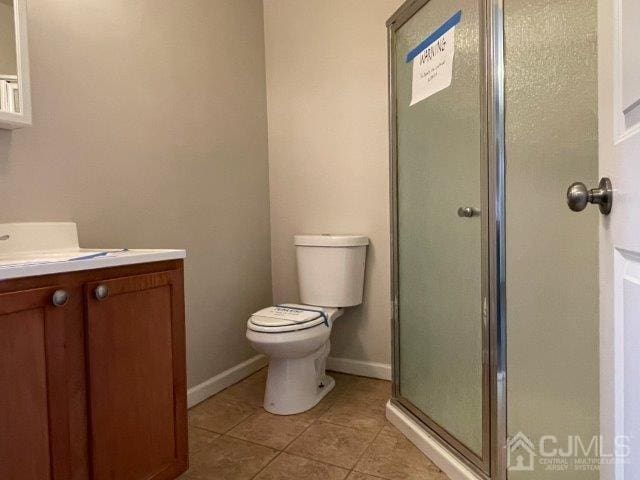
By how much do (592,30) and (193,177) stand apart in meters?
1.62

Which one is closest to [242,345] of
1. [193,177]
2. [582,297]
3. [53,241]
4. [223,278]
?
[223,278]

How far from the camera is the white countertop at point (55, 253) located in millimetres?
876

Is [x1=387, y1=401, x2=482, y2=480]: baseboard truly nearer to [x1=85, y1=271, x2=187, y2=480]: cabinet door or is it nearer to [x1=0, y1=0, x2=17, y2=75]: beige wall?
[x1=85, y1=271, x2=187, y2=480]: cabinet door

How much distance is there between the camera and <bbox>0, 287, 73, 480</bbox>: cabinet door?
2.52 feet

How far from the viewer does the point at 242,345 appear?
7.23 feet

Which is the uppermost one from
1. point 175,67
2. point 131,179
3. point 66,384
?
point 175,67

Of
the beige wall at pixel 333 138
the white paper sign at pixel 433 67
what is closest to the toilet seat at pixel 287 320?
the beige wall at pixel 333 138

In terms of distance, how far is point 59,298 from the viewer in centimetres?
85

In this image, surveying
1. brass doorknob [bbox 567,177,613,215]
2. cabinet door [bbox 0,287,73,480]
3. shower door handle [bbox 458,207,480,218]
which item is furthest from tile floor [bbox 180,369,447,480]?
brass doorknob [bbox 567,177,613,215]

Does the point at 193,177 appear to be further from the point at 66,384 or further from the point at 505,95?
the point at 505,95

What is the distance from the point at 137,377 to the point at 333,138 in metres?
1.65

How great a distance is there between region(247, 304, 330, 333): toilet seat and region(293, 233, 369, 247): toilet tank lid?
351 mm

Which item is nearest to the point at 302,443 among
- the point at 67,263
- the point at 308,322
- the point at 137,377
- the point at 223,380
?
the point at 308,322

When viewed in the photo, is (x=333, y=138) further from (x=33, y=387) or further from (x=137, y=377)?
(x=33, y=387)
